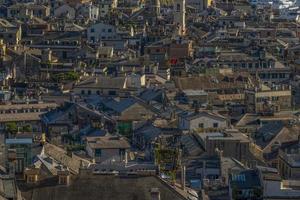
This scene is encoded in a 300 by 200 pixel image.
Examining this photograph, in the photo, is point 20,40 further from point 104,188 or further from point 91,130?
point 104,188

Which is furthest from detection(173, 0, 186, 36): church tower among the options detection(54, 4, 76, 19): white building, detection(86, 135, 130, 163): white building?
detection(86, 135, 130, 163): white building

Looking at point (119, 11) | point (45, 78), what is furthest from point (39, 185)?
point (119, 11)

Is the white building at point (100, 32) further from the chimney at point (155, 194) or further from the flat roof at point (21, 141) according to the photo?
the chimney at point (155, 194)

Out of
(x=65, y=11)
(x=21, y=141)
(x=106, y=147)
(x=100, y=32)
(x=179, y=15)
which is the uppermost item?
(x=21, y=141)

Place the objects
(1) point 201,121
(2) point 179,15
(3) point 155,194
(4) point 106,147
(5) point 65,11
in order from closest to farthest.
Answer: (3) point 155,194 < (4) point 106,147 < (1) point 201,121 < (2) point 179,15 < (5) point 65,11

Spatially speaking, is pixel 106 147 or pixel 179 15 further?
pixel 179 15

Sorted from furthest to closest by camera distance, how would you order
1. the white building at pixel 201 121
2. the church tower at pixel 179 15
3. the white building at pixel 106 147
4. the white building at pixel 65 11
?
the white building at pixel 65 11, the church tower at pixel 179 15, the white building at pixel 201 121, the white building at pixel 106 147

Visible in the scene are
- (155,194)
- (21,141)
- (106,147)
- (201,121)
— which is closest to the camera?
(155,194)

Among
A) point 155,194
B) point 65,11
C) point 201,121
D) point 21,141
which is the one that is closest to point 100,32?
point 65,11

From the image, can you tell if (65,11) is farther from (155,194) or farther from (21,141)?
(155,194)

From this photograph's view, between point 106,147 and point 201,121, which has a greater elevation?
point 201,121

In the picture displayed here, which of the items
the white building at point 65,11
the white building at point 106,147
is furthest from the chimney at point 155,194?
the white building at point 65,11

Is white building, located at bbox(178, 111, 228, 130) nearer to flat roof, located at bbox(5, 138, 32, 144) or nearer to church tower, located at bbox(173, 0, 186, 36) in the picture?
flat roof, located at bbox(5, 138, 32, 144)
